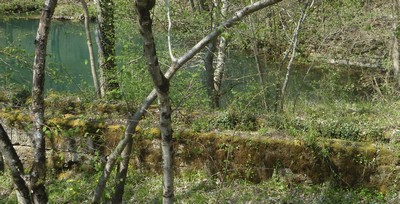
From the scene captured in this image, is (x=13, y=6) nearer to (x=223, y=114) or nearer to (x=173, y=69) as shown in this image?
(x=223, y=114)

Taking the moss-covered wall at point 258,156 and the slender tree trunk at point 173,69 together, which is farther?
the moss-covered wall at point 258,156

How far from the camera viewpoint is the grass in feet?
23.8

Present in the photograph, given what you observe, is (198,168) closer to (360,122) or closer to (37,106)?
(360,122)

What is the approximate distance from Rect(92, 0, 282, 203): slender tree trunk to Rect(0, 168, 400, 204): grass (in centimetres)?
185

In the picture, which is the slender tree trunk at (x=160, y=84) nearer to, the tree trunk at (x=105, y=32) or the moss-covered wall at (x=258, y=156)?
the moss-covered wall at (x=258, y=156)

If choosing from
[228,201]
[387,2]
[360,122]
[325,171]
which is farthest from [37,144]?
[387,2]

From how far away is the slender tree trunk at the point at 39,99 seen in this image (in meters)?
5.11

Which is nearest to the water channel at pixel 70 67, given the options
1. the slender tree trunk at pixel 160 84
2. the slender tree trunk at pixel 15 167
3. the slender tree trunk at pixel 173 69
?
the slender tree trunk at pixel 15 167

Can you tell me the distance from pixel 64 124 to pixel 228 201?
3.59 m

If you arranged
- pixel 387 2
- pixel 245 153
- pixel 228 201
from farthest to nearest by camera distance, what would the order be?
pixel 387 2, pixel 245 153, pixel 228 201

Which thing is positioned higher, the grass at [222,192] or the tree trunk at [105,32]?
the tree trunk at [105,32]

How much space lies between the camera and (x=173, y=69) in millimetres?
4543

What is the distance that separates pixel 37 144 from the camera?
529cm

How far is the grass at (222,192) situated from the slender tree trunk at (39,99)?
67.6 inches
